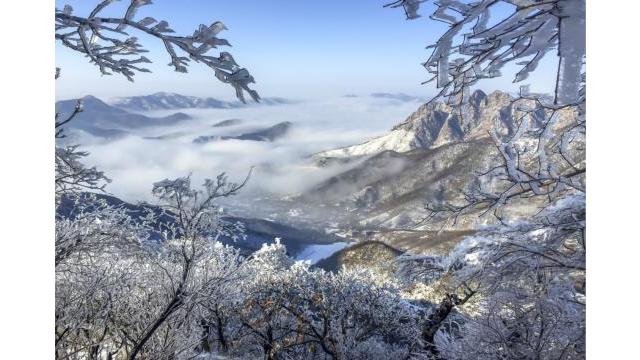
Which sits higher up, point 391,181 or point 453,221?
point 453,221

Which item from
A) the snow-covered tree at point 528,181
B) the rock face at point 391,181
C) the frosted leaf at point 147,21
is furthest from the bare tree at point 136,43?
the rock face at point 391,181

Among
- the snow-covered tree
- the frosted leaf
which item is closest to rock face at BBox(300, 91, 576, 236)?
the snow-covered tree

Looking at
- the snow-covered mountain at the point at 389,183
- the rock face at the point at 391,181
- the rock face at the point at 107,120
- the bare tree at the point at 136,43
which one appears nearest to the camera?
the bare tree at the point at 136,43

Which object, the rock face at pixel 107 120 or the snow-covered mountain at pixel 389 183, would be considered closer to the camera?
the rock face at pixel 107 120

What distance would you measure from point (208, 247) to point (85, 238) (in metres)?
0.93

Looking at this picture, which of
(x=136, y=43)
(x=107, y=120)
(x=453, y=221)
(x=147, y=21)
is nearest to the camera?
(x=147, y=21)

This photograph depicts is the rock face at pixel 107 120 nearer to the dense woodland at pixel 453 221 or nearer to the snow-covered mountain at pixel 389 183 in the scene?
the dense woodland at pixel 453 221

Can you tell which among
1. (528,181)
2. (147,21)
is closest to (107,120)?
(147,21)

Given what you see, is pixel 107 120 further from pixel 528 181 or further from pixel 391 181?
pixel 391 181

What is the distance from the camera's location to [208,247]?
3869 mm

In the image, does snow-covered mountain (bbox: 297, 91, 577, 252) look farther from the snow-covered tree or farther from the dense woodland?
the snow-covered tree
